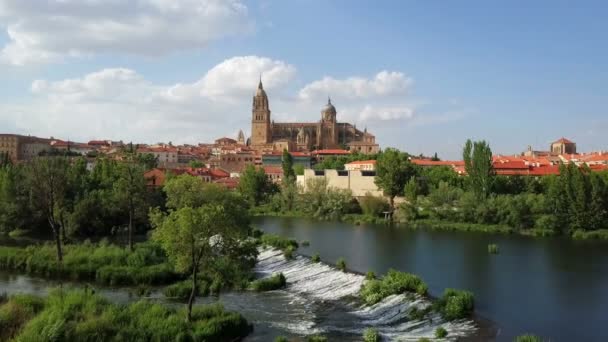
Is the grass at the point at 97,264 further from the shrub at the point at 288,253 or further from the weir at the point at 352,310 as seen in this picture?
the shrub at the point at 288,253

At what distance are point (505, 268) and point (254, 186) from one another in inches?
1544

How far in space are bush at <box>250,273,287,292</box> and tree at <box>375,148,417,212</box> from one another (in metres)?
29.8

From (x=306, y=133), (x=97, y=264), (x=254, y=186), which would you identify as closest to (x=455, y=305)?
(x=97, y=264)

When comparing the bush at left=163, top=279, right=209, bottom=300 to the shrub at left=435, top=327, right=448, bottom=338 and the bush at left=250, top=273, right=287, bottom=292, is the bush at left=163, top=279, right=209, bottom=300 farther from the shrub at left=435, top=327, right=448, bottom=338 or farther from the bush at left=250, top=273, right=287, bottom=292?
the shrub at left=435, top=327, right=448, bottom=338

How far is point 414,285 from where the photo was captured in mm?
18344

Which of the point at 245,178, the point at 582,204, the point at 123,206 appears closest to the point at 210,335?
the point at 123,206

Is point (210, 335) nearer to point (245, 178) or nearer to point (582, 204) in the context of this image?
point (582, 204)

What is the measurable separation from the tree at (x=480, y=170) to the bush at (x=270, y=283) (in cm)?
2766

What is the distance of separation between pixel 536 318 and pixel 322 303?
6.56m

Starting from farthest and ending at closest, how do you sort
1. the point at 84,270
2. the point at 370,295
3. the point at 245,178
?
the point at 245,178, the point at 84,270, the point at 370,295

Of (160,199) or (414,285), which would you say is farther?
(160,199)

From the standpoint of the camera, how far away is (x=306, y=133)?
12288 centimetres


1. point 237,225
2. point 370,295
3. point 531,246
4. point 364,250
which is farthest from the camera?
point 531,246

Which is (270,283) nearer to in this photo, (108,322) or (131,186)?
(108,322)
